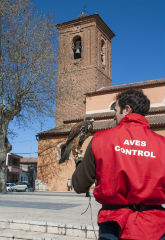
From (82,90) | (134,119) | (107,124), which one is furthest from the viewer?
(82,90)

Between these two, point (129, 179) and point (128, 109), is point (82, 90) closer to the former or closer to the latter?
point (128, 109)

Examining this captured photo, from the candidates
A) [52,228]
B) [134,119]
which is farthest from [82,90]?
[134,119]

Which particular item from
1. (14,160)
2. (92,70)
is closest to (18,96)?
(92,70)

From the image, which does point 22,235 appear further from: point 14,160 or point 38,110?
point 14,160

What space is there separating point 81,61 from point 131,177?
28692mm

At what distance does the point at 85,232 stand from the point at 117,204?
9.63ft

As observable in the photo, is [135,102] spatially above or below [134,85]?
below

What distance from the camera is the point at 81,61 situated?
29.1 meters

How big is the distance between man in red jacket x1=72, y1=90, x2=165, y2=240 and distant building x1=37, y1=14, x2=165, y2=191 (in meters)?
16.7

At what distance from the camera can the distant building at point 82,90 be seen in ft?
69.7

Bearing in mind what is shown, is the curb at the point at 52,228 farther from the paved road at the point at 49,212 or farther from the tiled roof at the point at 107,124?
the tiled roof at the point at 107,124

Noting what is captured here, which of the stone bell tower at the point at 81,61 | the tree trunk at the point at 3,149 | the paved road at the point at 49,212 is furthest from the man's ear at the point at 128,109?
the stone bell tower at the point at 81,61

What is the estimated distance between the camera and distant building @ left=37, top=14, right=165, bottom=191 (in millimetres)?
21250

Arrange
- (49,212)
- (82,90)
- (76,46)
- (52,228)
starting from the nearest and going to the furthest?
(52,228)
(49,212)
(82,90)
(76,46)
